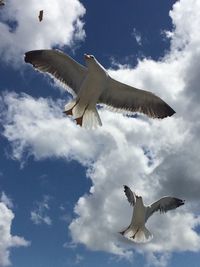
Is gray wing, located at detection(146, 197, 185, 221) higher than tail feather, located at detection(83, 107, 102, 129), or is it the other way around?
gray wing, located at detection(146, 197, 185, 221)

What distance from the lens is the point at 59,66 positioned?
22875 millimetres

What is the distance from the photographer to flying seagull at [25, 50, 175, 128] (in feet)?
68.6

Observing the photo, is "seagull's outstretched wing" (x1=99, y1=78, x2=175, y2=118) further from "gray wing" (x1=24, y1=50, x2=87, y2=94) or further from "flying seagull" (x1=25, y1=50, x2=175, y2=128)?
"gray wing" (x1=24, y1=50, x2=87, y2=94)

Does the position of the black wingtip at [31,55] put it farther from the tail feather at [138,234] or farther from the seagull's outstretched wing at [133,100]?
the tail feather at [138,234]

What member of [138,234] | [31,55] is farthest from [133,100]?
[138,234]

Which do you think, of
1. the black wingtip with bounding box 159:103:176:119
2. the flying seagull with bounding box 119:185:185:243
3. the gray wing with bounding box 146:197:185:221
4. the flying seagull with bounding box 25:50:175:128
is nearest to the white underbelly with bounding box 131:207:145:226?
the flying seagull with bounding box 119:185:185:243

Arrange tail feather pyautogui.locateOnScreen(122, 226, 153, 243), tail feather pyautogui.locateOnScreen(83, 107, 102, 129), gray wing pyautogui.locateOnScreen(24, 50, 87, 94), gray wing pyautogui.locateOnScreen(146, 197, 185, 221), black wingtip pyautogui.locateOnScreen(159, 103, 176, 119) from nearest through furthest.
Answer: tail feather pyautogui.locateOnScreen(83, 107, 102, 129) → gray wing pyautogui.locateOnScreen(24, 50, 87, 94) → black wingtip pyautogui.locateOnScreen(159, 103, 176, 119) → tail feather pyautogui.locateOnScreen(122, 226, 153, 243) → gray wing pyautogui.locateOnScreen(146, 197, 185, 221)

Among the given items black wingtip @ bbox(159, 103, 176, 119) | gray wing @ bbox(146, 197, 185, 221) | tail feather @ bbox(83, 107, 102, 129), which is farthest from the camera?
gray wing @ bbox(146, 197, 185, 221)

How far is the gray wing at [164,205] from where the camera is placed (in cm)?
2905

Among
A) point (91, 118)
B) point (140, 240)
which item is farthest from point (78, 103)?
point (140, 240)

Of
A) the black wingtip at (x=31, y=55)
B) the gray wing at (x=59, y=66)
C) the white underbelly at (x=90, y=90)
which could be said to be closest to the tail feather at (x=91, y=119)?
the white underbelly at (x=90, y=90)

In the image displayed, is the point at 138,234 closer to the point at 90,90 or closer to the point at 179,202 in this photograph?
the point at 179,202

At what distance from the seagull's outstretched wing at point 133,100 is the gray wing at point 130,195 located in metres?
6.90

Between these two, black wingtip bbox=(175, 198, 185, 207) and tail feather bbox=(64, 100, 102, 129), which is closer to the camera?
tail feather bbox=(64, 100, 102, 129)
